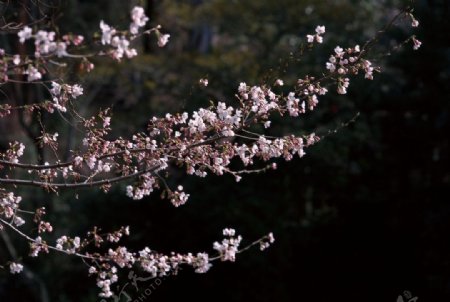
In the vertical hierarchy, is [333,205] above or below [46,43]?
above

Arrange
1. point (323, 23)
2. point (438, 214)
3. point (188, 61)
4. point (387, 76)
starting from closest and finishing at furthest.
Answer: point (438, 214) → point (387, 76) → point (323, 23) → point (188, 61)

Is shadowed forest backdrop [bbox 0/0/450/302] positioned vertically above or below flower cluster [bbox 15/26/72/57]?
above

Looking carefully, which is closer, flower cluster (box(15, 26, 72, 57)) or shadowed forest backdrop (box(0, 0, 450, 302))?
flower cluster (box(15, 26, 72, 57))

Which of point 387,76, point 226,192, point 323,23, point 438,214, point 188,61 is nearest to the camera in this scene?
point 438,214

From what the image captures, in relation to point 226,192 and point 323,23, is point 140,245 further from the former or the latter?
point 323,23

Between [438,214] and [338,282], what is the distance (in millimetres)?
1615

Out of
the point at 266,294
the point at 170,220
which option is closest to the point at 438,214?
the point at 266,294

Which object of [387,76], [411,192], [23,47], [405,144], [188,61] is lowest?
[411,192]

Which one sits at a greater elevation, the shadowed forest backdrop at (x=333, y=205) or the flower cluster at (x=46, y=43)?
the shadowed forest backdrop at (x=333, y=205)

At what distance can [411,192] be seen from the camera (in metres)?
7.51

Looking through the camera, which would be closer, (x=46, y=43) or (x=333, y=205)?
(x=46, y=43)

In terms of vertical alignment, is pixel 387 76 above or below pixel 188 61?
below

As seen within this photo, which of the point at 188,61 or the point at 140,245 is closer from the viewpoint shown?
the point at 140,245

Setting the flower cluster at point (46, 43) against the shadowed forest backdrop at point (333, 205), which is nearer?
the flower cluster at point (46, 43)
